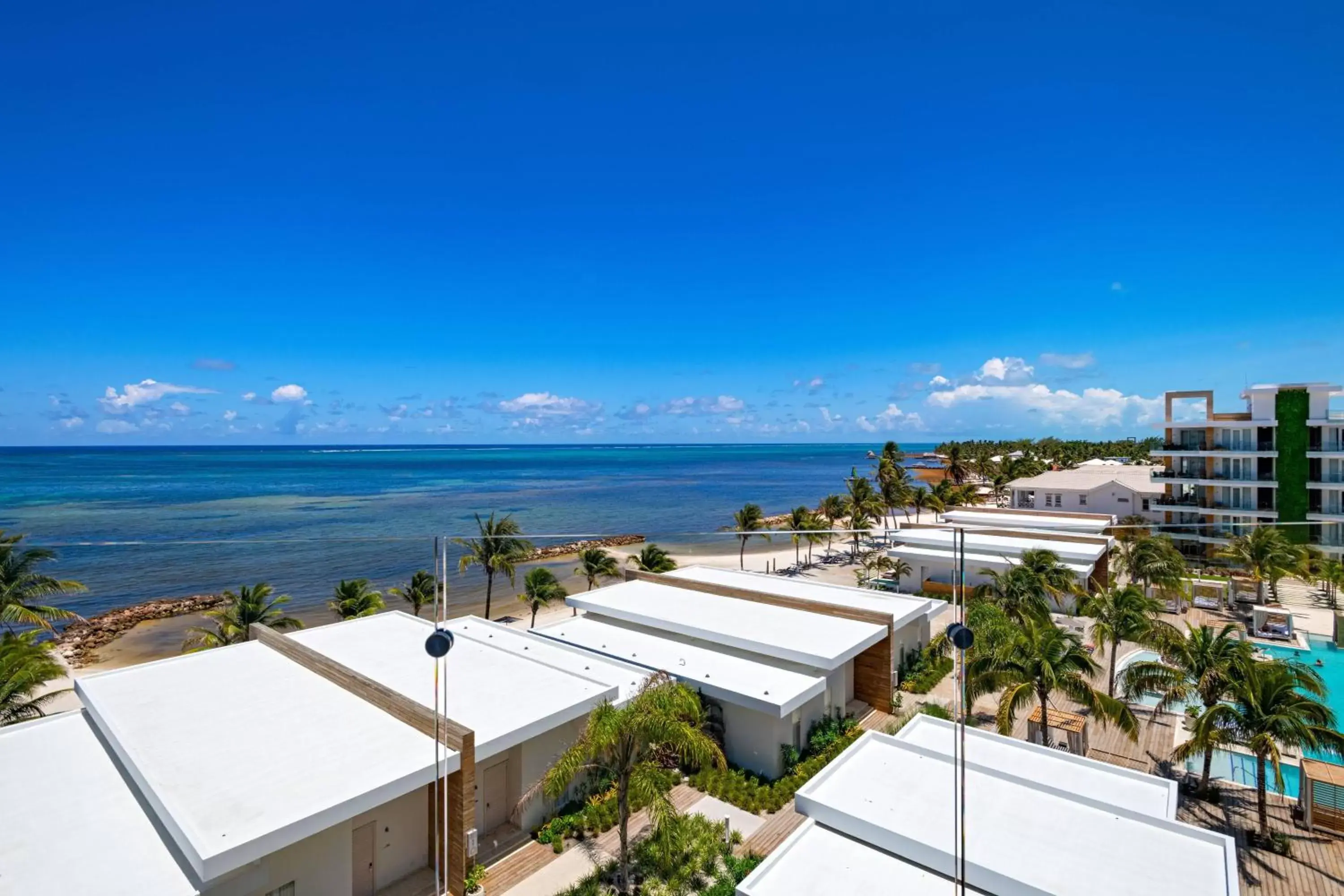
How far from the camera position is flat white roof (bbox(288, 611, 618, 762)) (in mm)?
14000

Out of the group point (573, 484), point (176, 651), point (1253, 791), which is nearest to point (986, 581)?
point (1253, 791)

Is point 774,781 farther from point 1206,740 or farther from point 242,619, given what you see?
point 242,619

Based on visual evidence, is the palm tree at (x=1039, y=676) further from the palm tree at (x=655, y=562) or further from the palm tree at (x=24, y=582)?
the palm tree at (x=24, y=582)

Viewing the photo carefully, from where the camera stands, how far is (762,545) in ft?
193

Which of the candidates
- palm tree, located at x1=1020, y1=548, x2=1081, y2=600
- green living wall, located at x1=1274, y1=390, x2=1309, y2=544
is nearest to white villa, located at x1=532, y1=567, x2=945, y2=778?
palm tree, located at x1=1020, y1=548, x2=1081, y2=600

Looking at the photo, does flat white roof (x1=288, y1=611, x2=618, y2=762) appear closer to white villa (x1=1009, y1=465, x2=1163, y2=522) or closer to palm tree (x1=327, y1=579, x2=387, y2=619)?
palm tree (x1=327, y1=579, x2=387, y2=619)

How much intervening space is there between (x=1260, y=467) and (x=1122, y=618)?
31384 millimetres

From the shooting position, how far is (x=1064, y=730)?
688 inches

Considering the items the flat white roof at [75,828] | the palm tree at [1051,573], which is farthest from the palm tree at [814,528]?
the flat white roof at [75,828]

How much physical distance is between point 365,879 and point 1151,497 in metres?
54.8

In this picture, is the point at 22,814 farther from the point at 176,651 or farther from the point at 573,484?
the point at 573,484

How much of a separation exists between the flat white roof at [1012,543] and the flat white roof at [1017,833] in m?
21.1

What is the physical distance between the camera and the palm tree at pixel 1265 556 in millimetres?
30172

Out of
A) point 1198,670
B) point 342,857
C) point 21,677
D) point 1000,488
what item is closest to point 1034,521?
point 1198,670
